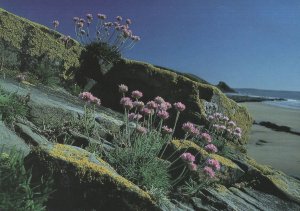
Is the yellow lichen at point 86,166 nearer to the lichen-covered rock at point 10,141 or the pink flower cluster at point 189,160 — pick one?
the lichen-covered rock at point 10,141

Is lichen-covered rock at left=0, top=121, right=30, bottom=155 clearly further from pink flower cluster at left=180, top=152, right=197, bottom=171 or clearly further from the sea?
the sea

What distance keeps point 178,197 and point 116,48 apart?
20.6 feet

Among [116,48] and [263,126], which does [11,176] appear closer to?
[116,48]

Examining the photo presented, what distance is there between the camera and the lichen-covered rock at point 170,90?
8844 mm

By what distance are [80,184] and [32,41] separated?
5.35 metres

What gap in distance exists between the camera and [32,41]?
9.11 m

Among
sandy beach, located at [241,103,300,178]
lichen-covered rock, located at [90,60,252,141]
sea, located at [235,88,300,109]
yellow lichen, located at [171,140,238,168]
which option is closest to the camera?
yellow lichen, located at [171,140,238,168]

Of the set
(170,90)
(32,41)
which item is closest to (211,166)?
(170,90)

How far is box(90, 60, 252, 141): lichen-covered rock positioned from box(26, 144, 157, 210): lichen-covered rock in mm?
4443

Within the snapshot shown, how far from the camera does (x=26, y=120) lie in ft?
20.4

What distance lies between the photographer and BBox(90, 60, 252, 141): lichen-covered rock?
884 centimetres

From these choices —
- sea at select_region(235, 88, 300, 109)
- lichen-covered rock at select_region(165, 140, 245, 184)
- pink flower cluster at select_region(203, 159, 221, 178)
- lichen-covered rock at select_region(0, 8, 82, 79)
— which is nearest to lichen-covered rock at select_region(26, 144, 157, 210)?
pink flower cluster at select_region(203, 159, 221, 178)

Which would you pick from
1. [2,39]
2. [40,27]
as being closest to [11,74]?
[2,39]

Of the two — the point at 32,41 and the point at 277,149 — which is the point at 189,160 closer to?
the point at 32,41
